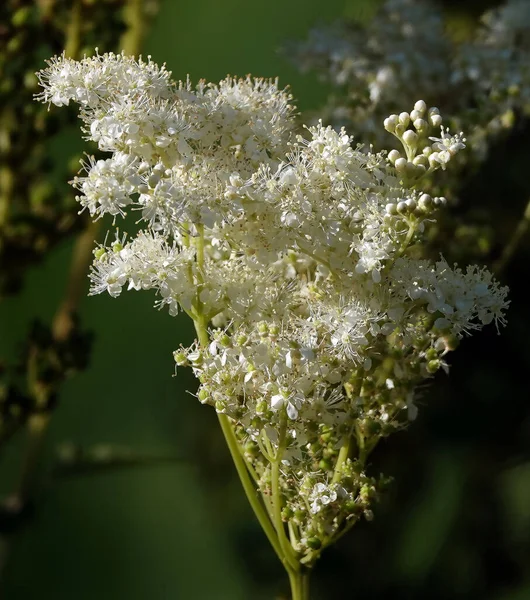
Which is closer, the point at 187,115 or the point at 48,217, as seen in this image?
the point at 187,115

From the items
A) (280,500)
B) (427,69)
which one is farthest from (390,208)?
(427,69)

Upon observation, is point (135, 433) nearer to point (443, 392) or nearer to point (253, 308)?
point (443, 392)

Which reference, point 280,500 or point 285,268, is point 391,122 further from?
point 280,500

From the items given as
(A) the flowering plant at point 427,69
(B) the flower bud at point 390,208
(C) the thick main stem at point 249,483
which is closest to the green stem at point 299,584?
(C) the thick main stem at point 249,483

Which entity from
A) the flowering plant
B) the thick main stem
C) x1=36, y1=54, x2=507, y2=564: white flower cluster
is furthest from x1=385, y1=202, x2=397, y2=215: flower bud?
the flowering plant

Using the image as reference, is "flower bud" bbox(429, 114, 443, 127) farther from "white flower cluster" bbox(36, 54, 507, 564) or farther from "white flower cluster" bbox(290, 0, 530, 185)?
"white flower cluster" bbox(290, 0, 530, 185)

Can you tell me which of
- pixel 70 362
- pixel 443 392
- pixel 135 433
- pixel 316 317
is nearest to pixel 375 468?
pixel 443 392

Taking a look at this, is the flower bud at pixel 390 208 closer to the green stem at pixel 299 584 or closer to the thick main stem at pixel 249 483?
the thick main stem at pixel 249 483
